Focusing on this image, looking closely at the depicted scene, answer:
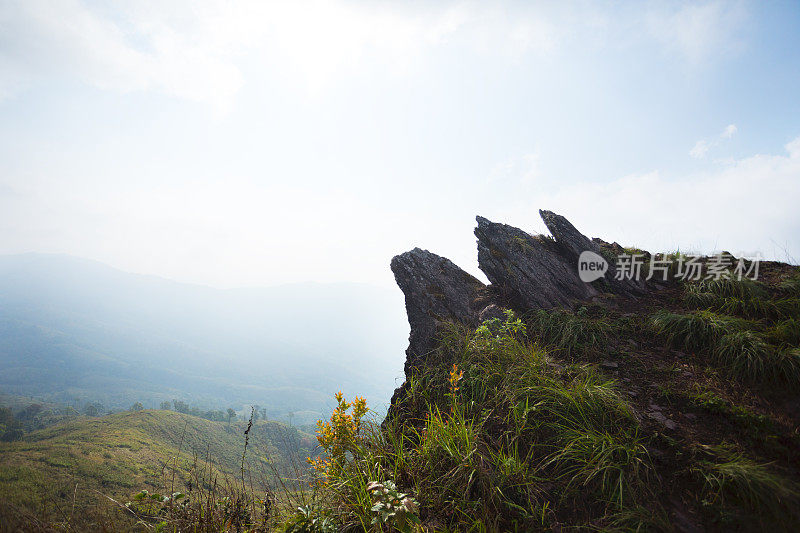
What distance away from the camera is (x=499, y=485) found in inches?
140

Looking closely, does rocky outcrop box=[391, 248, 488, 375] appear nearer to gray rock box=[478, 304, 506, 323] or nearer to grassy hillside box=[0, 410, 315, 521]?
gray rock box=[478, 304, 506, 323]

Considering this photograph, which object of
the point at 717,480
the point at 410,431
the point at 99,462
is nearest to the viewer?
the point at 717,480

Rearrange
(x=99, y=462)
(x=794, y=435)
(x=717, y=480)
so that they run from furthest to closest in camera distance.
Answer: (x=99, y=462) < (x=794, y=435) < (x=717, y=480)

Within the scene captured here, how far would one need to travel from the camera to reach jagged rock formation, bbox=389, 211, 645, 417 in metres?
8.01

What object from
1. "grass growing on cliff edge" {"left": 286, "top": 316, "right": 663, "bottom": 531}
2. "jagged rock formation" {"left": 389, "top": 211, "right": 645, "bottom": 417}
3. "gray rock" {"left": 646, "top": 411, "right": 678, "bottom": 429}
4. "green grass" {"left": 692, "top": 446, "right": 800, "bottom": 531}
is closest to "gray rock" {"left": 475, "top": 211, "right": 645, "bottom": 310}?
"jagged rock formation" {"left": 389, "top": 211, "right": 645, "bottom": 417}

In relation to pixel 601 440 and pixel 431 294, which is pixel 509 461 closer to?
pixel 601 440

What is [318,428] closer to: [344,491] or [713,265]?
[344,491]

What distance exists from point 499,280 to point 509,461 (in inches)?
225

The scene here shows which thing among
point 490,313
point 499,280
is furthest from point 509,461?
point 499,280

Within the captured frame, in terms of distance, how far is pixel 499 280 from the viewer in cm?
889

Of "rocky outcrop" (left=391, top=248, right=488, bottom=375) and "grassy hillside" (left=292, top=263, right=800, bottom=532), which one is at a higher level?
"rocky outcrop" (left=391, top=248, right=488, bottom=375)

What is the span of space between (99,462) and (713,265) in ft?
280

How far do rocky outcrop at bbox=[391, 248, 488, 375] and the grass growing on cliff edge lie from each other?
269cm

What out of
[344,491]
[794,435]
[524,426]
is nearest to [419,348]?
[524,426]
